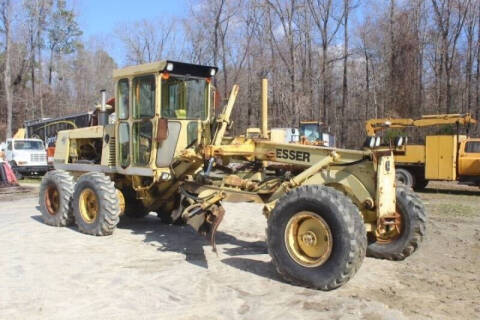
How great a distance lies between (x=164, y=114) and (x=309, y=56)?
3243cm

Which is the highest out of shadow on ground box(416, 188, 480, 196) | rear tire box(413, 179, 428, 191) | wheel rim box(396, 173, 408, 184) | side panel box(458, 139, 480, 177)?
side panel box(458, 139, 480, 177)

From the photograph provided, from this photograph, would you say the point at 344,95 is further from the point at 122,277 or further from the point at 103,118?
the point at 122,277

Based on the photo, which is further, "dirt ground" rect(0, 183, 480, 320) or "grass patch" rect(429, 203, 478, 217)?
"grass patch" rect(429, 203, 478, 217)

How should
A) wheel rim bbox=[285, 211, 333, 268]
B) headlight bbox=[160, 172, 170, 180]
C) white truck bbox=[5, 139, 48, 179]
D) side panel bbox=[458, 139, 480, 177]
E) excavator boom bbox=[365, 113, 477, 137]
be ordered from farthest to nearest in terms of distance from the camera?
white truck bbox=[5, 139, 48, 179] → excavator boom bbox=[365, 113, 477, 137] → side panel bbox=[458, 139, 480, 177] → headlight bbox=[160, 172, 170, 180] → wheel rim bbox=[285, 211, 333, 268]

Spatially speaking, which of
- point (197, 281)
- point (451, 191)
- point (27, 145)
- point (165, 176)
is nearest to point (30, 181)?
point (27, 145)

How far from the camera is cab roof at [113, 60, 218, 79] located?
7906 mm

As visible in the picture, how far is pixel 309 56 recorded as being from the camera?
39.1 metres

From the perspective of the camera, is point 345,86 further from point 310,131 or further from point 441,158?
point 441,158

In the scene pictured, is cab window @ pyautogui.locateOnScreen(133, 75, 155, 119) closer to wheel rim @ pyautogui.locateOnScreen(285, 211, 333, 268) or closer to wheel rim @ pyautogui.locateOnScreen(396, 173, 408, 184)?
wheel rim @ pyautogui.locateOnScreen(285, 211, 333, 268)

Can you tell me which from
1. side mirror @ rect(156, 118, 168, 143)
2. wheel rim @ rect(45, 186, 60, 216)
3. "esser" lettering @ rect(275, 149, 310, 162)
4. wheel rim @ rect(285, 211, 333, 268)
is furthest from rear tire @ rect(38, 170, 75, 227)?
wheel rim @ rect(285, 211, 333, 268)

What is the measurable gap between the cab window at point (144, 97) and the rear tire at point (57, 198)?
2105 mm

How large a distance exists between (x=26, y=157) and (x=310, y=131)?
45.9 feet

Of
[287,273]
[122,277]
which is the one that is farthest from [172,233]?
[287,273]

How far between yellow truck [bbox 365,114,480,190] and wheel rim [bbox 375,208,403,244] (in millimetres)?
10086
